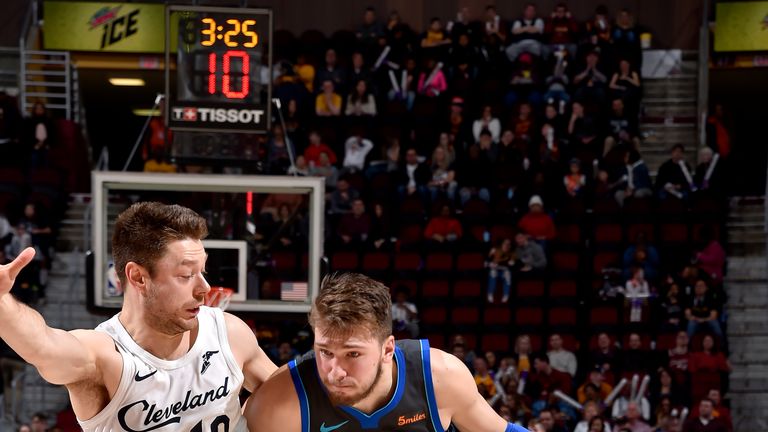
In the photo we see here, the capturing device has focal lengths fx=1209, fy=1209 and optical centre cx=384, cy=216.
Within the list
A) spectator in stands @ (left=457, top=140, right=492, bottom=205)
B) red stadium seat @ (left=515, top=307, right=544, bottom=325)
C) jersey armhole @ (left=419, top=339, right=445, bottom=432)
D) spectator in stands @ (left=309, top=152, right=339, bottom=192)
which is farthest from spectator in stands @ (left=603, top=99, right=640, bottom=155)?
jersey armhole @ (left=419, top=339, right=445, bottom=432)

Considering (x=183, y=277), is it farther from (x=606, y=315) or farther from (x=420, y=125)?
(x=420, y=125)

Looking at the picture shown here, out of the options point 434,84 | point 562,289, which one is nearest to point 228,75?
point 562,289

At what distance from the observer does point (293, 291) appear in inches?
395

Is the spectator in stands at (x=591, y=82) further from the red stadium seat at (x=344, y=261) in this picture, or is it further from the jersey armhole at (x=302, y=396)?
the jersey armhole at (x=302, y=396)

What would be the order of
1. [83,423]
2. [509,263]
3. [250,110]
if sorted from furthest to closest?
1. [509,263]
2. [250,110]
3. [83,423]

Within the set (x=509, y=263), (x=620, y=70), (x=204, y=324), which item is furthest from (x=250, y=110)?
(x=620, y=70)

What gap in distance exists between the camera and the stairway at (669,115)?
16844mm

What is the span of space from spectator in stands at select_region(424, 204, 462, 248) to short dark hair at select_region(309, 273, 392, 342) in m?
9.81

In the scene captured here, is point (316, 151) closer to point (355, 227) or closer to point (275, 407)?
point (355, 227)

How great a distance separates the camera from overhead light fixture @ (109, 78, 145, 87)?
19688 millimetres

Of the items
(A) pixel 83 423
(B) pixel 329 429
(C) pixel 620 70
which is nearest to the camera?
(A) pixel 83 423

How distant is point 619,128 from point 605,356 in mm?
3791

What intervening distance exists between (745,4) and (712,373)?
7.10 m

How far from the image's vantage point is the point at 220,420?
14.0 feet
